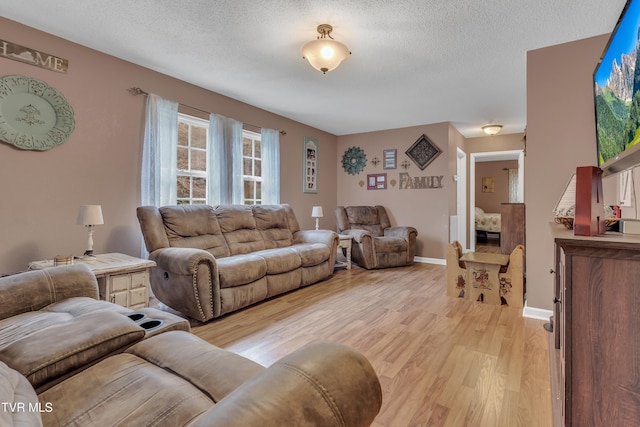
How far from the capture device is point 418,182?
526 cm

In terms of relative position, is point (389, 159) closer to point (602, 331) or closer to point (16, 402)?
point (602, 331)

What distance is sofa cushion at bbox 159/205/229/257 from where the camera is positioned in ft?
9.80

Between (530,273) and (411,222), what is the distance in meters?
2.73

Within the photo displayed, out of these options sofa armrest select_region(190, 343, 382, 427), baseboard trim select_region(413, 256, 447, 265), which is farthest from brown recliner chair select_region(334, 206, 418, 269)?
sofa armrest select_region(190, 343, 382, 427)

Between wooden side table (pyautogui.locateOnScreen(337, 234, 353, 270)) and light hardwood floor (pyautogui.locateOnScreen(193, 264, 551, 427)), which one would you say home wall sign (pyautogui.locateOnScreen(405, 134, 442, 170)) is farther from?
light hardwood floor (pyautogui.locateOnScreen(193, 264, 551, 427))

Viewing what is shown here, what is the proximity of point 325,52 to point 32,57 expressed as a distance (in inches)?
93.2

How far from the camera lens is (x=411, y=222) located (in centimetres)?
A: 534

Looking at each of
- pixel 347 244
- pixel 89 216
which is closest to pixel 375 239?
pixel 347 244

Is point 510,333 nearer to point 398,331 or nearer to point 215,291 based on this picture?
point 398,331

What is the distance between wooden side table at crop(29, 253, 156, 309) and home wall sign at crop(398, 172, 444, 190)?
14.0 ft

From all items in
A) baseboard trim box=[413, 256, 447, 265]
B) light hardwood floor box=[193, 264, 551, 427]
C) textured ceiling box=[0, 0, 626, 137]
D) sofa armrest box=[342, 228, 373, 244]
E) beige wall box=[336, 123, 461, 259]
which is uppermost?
textured ceiling box=[0, 0, 626, 137]

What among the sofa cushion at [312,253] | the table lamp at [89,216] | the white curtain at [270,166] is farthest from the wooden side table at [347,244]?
the table lamp at [89,216]

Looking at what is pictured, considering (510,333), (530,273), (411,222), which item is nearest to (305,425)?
(510,333)

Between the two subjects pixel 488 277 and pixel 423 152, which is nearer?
pixel 488 277
